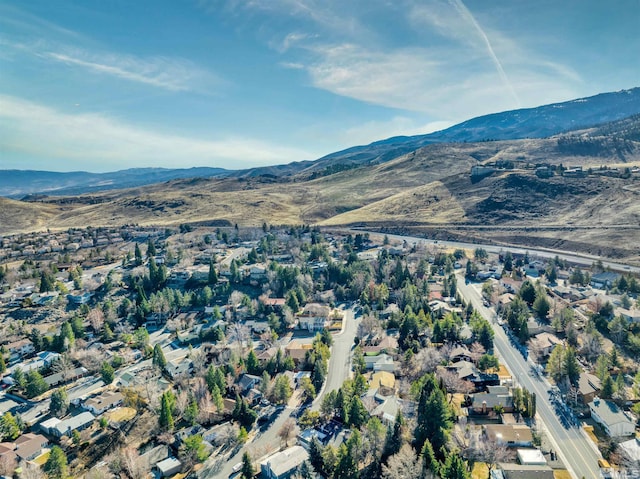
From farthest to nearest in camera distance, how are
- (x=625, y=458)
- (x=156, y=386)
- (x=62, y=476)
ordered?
(x=156, y=386), (x=62, y=476), (x=625, y=458)

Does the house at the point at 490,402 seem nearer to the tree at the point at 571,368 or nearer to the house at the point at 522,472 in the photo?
the tree at the point at 571,368

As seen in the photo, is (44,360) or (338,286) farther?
(338,286)

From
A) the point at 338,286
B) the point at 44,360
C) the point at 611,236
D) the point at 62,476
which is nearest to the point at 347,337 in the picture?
the point at 338,286

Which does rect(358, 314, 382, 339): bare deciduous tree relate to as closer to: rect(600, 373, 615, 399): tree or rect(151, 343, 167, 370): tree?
rect(151, 343, 167, 370): tree

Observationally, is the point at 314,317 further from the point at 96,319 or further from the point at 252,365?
the point at 96,319

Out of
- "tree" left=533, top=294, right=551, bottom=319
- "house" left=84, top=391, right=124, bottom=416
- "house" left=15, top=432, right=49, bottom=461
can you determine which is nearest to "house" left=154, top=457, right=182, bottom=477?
"house" left=15, top=432, right=49, bottom=461

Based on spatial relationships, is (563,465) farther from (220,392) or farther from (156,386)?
(156,386)
